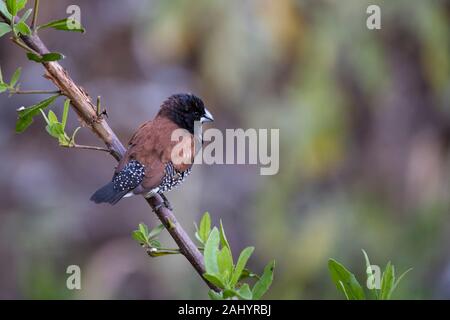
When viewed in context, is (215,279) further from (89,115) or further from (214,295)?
(89,115)

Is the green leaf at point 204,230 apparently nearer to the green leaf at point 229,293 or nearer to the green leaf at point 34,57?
the green leaf at point 229,293

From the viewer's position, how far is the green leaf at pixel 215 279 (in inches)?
63.7

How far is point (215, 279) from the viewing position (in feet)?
5.33

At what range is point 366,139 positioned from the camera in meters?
7.41

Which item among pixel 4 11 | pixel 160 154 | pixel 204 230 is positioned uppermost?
pixel 4 11

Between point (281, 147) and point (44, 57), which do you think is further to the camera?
point (281, 147)

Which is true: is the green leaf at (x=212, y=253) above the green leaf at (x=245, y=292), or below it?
above

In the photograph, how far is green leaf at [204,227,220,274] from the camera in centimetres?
170

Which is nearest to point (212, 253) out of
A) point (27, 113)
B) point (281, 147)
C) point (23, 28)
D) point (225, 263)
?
point (225, 263)

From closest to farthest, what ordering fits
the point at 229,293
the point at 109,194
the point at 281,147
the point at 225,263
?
the point at 229,293 < the point at 225,263 < the point at 109,194 < the point at 281,147

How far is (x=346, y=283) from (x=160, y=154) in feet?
4.62

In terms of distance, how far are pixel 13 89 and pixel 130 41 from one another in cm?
593

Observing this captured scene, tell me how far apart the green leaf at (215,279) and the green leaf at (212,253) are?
51mm

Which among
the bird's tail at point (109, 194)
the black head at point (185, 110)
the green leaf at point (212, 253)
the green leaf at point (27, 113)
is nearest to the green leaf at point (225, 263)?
the green leaf at point (212, 253)
